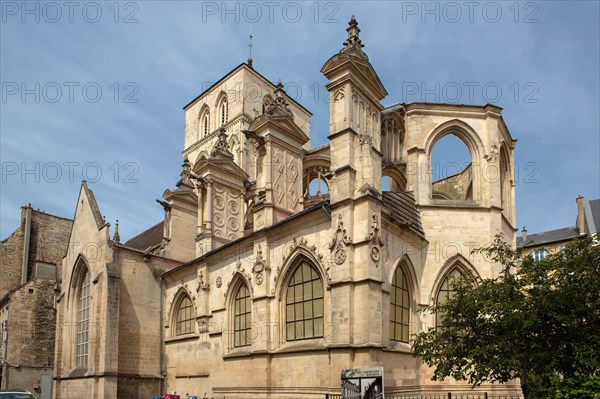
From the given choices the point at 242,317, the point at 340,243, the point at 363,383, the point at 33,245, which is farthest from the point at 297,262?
the point at 33,245

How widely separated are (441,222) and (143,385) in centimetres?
1229

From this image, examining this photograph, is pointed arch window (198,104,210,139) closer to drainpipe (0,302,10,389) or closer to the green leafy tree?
drainpipe (0,302,10,389)

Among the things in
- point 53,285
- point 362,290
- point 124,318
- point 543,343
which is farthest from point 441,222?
point 53,285

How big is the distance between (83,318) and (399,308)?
1392 cm

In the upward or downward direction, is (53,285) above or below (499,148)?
below

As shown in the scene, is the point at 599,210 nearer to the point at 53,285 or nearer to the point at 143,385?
the point at 143,385

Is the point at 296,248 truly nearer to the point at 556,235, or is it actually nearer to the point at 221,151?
the point at 221,151

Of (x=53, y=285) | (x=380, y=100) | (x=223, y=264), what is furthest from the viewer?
(x=53, y=285)

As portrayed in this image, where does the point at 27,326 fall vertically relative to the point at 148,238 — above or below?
below

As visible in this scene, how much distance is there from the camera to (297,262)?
15453 millimetres

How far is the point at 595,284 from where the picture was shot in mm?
9961

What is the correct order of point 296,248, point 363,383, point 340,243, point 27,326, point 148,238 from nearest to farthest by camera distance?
point 363,383 < point 340,243 < point 296,248 < point 27,326 < point 148,238

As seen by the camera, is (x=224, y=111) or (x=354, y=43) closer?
(x=354, y=43)

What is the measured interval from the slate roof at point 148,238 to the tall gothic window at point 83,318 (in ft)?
13.6
